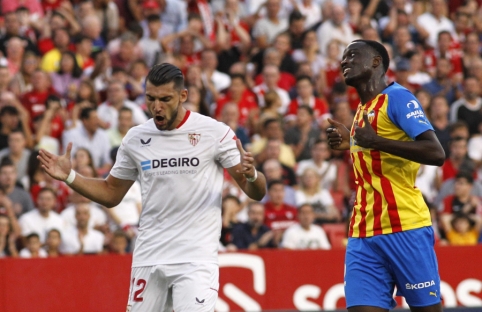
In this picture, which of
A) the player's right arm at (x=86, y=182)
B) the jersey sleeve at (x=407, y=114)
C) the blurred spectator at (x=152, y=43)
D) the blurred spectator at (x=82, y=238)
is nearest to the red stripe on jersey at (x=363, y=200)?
the jersey sleeve at (x=407, y=114)

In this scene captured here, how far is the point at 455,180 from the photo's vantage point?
1362 cm

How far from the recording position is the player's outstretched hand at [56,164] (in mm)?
6848

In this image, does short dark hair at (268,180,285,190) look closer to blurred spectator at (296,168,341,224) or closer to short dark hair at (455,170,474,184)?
blurred spectator at (296,168,341,224)

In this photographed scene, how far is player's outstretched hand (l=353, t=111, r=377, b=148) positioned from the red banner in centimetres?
534

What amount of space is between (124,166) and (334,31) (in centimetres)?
1139

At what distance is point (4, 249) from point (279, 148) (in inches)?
172

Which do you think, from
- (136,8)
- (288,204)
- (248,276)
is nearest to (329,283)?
(248,276)

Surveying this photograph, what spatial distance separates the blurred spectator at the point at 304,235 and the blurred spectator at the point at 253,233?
0.84 ft

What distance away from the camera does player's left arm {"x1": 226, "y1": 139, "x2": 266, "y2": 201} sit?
6.50 metres

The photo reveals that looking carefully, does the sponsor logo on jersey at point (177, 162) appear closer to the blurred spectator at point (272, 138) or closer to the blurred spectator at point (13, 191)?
the blurred spectator at point (13, 191)

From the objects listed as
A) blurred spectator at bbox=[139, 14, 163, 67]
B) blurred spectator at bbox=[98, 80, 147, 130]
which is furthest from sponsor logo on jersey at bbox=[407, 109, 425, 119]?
blurred spectator at bbox=[139, 14, 163, 67]

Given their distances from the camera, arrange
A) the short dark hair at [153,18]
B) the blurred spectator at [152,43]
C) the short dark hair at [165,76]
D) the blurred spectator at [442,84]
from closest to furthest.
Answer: the short dark hair at [165,76]
the blurred spectator at [152,43]
the short dark hair at [153,18]
the blurred spectator at [442,84]

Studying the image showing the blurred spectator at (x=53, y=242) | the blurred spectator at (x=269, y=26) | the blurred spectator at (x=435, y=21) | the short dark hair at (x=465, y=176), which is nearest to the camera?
the blurred spectator at (x=53, y=242)

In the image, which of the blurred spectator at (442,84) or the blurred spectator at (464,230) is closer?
the blurred spectator at (464,230)
